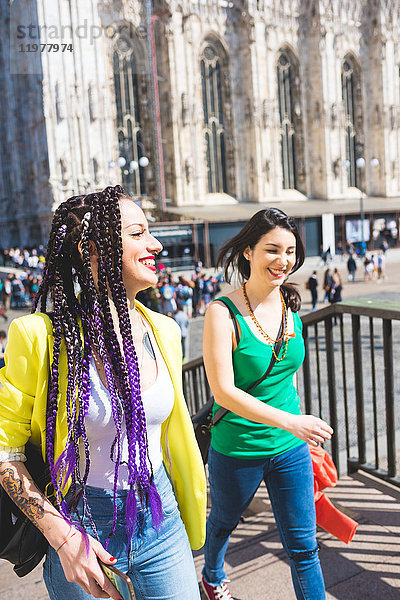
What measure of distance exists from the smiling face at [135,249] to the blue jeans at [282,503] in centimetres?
97

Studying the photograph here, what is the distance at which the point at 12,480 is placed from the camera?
147cm

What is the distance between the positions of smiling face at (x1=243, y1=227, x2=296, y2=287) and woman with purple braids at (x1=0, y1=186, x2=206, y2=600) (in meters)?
0.75

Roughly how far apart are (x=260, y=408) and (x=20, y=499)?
3.08 feet

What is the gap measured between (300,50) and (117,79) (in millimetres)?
11996

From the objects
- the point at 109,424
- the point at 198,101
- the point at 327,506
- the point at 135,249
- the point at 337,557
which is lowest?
the point at 337,557

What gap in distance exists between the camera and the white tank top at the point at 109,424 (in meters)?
1.55

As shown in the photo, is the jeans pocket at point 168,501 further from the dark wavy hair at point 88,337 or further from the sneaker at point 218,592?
the sneaker at point 218,592

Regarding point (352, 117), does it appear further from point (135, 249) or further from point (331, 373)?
point (135, 249)

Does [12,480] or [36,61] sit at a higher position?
[36,61]

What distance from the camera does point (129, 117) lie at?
3181 cm

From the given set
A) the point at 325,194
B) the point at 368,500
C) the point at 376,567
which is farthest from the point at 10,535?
the point at 325,194

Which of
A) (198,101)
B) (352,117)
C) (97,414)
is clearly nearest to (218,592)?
(97,414)

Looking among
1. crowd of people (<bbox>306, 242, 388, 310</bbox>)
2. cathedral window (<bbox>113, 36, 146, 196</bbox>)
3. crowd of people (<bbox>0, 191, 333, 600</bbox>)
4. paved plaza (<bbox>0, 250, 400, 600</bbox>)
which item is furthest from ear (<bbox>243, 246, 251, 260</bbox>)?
cathedral window (<bbox>113, 36, 146, 196</bbox>)

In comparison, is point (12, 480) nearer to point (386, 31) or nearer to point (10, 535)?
point (10, 535)
